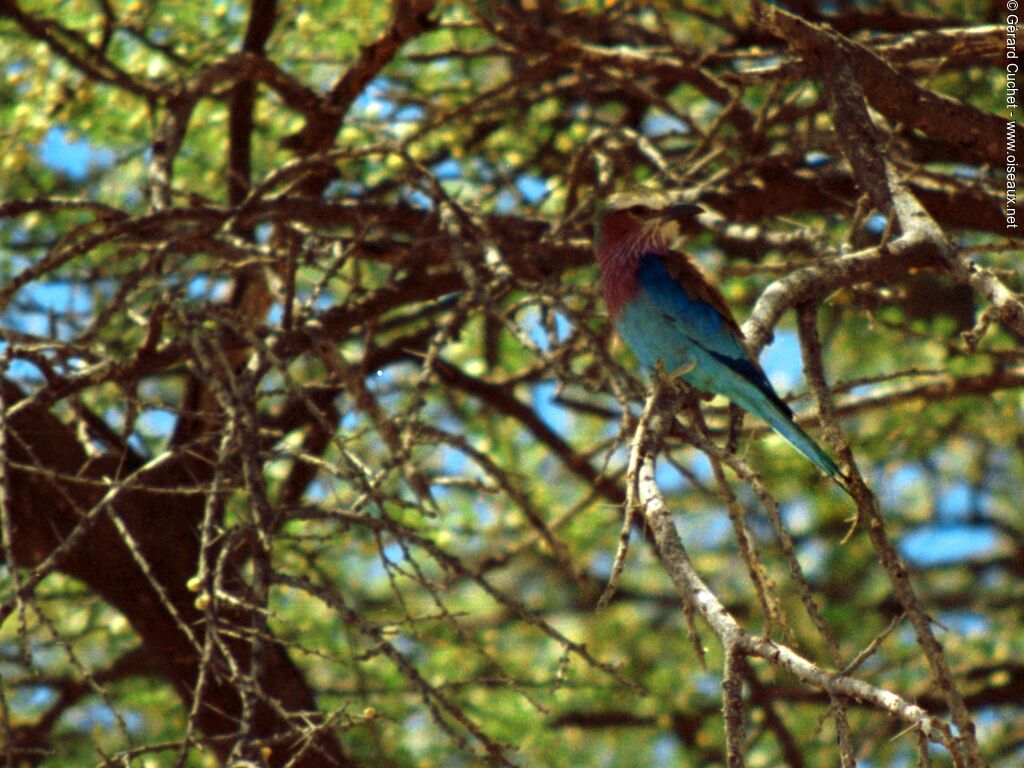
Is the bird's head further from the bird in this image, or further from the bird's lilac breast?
the bird's lilac breast

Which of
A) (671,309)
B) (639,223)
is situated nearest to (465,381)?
(639,223)

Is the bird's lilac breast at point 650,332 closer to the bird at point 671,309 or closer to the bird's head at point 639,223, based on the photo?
the bird at point 671,309

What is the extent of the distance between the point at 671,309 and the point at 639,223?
439 millimetres

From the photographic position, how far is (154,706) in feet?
17.5

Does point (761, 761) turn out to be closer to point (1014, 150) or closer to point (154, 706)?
point (154, 706)

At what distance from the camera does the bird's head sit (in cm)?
430

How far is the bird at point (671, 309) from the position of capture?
12.1ft

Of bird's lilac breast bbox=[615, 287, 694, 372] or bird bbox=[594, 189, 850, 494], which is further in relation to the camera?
bird's lilac breast bbox=[615, 287, 694, 372]

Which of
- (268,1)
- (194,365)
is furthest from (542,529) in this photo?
(268,1)

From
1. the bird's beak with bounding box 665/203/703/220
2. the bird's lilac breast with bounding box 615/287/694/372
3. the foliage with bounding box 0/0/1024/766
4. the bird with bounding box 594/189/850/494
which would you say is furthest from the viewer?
the bird's beak with bounding box 665/203/703/220

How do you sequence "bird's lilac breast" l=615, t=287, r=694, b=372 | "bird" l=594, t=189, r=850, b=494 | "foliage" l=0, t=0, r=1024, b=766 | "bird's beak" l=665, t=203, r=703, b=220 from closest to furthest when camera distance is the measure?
1. "foliage" l=0, t=0, r=1024, b=766
2. "bird" l=594, t=189, r=850, b=494
3. "bird's lilac breast" l=615, t=287, r=694, b=372
4. "bird's beak" l=665, t=203, r=703, b=220

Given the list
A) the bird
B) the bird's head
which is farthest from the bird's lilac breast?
the bird's head

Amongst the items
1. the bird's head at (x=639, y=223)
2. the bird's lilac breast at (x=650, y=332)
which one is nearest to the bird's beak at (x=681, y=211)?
the bird's head at (x=639, y=223)

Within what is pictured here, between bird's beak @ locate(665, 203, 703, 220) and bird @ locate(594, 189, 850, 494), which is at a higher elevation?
bird's beak @ locate(665, 203, 703, 220)
